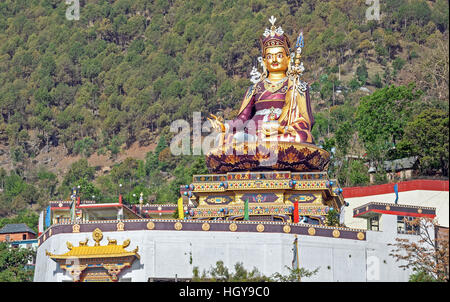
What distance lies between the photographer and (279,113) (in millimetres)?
33594

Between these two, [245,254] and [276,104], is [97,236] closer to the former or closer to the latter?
[245,254]

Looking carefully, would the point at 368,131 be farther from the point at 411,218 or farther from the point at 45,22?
the point at 45,22

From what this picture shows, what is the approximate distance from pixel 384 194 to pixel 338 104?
4464cm

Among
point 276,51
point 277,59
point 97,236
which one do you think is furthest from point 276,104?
point 97,236

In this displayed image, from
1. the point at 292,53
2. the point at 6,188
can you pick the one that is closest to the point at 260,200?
the point at 292,53

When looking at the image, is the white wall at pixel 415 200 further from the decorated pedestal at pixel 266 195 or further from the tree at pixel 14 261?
the tree at pixel 14 261

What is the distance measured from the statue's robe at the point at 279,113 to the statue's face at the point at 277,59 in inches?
30.6

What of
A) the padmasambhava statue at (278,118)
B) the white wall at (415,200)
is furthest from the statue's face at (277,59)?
the white wall at (415,200)

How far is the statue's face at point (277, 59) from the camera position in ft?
114

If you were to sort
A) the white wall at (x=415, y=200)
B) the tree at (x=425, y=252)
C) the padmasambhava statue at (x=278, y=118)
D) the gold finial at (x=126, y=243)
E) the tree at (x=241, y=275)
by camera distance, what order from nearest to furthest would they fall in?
1. the tree at (x=241, y=275)
2. the tree at (x=425, y=252)
3. the gold finial at (x=126, y=243)
4. the padmasambhava statue at (x=278, y=118)
5. the white wall at (x=415, y=200)

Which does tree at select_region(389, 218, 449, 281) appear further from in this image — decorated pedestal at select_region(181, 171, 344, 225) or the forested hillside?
the forested hillside

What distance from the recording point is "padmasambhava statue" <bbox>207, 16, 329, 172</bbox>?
31.3 metres

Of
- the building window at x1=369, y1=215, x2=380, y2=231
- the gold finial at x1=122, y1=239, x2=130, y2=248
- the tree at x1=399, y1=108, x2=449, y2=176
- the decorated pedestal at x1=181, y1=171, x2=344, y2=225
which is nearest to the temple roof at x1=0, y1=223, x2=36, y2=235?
the decorated pedestal at x1=181, y1=171, x2=344, y2=225

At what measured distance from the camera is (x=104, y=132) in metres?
87.2
